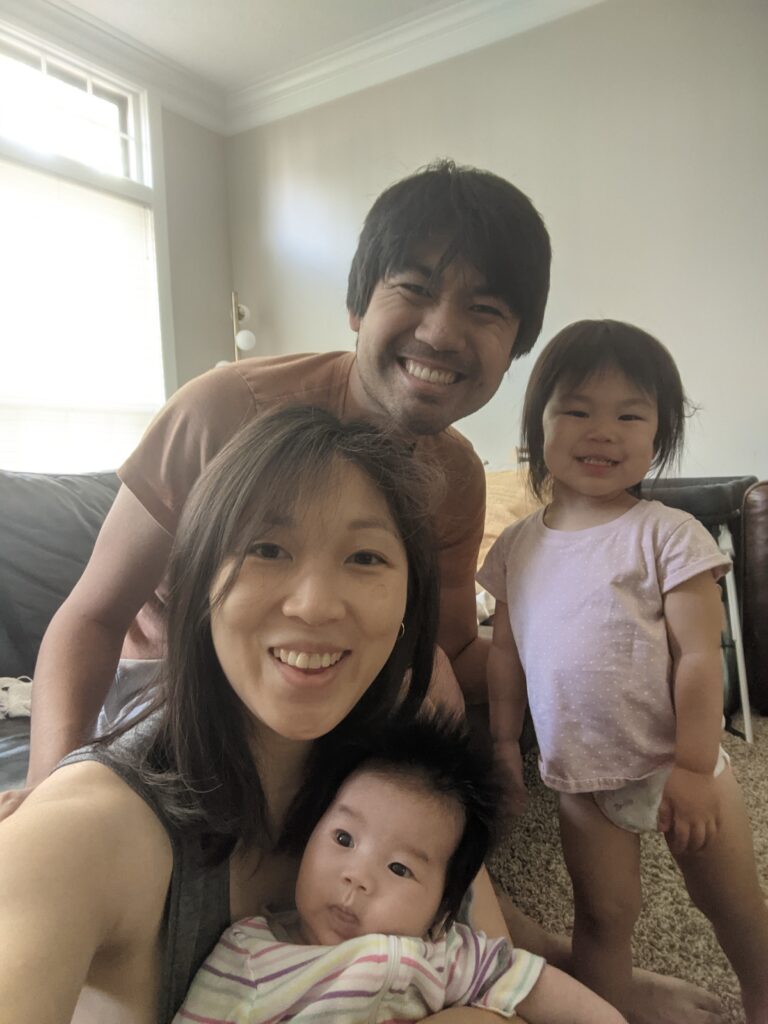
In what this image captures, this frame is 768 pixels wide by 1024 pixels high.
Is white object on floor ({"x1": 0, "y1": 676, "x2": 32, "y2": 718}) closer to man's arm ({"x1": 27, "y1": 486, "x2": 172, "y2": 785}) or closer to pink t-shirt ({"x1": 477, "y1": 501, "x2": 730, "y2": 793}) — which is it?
Answer: man's arm ({"x1": 27, "y1": 486, "x2": 172, "y2": 785})

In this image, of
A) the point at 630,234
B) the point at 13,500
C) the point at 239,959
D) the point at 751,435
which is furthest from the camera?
the point at 630,234

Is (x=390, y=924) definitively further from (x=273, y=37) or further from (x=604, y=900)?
(x=273, y=37)

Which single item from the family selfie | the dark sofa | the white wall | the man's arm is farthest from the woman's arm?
the white wall

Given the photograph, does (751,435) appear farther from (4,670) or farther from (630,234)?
(4,670)

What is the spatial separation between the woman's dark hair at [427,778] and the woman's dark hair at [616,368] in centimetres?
52

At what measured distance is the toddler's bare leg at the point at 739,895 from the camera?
0.90 meters


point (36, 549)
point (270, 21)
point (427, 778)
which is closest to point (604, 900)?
point (427, 778)

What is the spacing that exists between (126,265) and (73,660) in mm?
3064

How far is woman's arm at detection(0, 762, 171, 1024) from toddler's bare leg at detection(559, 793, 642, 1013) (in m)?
0.63

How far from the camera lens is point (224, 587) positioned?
61 cm

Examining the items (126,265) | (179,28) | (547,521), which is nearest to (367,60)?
(179,28)

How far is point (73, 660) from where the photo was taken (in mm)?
941

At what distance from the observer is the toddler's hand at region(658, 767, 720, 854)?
2.82ft

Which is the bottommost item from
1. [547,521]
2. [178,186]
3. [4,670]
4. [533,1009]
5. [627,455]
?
[533,1009]
